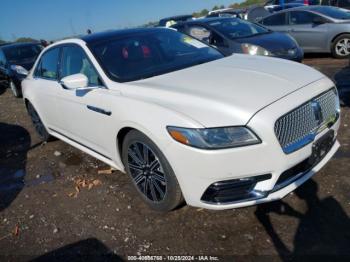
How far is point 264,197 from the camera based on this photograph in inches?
110

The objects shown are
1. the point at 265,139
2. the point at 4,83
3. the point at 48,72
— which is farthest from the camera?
the point at 4,83

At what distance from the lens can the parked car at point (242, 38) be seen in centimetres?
785

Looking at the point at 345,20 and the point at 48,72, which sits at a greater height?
the point at 48,72

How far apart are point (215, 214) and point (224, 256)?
1.87 feet

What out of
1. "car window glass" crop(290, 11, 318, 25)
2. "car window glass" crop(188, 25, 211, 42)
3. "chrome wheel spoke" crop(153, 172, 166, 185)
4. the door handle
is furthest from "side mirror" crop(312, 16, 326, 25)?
"chrome wheel spoke" crop(153, 172, 166, 185)

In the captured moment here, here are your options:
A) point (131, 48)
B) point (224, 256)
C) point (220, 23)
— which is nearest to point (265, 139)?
point (224, 256)

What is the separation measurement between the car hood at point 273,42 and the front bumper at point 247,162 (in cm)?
524

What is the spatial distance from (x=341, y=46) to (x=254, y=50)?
2.88 m

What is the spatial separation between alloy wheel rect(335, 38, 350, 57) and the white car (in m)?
6.15

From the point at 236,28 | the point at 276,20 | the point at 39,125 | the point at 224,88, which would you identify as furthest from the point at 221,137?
the point at 276,20

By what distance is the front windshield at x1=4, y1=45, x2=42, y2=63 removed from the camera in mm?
11016

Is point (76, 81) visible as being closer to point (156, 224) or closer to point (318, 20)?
point (156, 224)

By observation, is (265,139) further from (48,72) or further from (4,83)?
(4,83)

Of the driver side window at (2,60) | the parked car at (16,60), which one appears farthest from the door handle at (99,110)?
the driver side window at (2,60)
